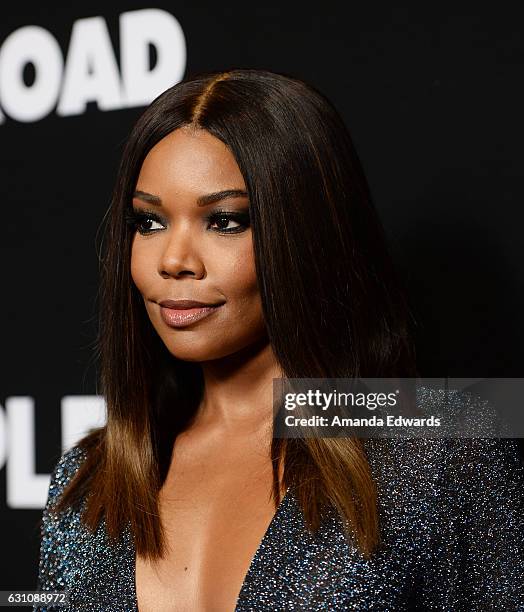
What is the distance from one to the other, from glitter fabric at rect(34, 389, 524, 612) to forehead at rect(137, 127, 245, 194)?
1.33ft

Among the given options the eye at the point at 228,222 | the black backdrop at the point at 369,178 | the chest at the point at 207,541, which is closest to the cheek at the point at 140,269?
the eye at the point at 228,222

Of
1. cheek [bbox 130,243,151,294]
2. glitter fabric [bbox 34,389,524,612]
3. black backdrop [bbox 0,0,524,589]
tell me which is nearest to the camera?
glitter fabric [bbox 34,389,524,612]

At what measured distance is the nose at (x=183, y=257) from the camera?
4.03 feet

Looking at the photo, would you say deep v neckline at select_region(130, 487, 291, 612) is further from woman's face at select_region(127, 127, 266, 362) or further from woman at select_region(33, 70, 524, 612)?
woman's face at select_region(127, 127, 266, 362)

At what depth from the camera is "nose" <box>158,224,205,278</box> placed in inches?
48.4

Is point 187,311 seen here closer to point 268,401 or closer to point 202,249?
point 202,249

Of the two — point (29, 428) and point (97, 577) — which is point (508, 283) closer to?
point (97, 577)

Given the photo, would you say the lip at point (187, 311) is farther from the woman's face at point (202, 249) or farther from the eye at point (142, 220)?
the eye at point (142, 220)

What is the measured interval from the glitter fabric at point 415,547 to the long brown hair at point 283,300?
3 cm

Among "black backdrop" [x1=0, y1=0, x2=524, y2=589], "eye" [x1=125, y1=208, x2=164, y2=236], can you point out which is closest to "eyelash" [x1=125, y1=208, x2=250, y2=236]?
"eye" [x1=125, y1=208, x2=164, y2=236]

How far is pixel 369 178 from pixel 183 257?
601 mm

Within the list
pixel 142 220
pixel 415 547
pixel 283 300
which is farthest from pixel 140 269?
pixel 415 547

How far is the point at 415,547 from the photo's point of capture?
121 cm

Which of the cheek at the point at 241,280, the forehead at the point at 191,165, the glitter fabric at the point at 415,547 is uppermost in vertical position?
the forehead at the point at 191,165
